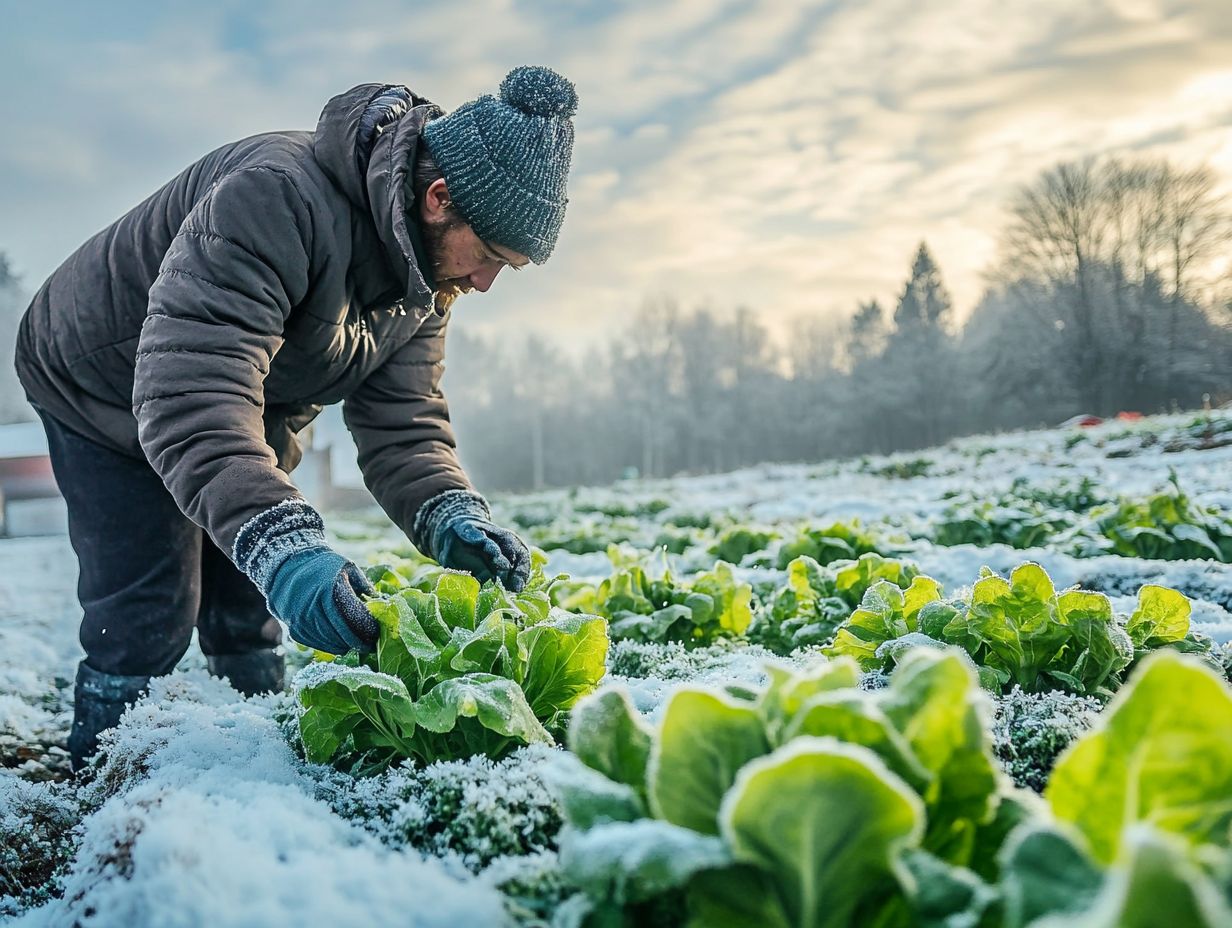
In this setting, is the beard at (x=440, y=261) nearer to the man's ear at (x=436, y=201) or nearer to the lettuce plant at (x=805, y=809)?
the man's ear at (x=436, y=201)

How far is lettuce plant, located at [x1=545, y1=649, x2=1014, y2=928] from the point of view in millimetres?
945

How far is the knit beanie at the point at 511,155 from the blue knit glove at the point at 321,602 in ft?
3.89

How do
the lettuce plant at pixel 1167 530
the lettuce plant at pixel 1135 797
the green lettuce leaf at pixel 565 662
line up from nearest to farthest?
the lettuce plant at pixel 1135 797 → the green lettuce leaf at pixel 565 662 → the lettuce plant at pixel 1167 530

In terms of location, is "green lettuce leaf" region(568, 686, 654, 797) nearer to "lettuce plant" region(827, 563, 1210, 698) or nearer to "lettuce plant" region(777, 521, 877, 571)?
"lettuce plant" region(827, 563, 1210, 698)

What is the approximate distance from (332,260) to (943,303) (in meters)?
53.7

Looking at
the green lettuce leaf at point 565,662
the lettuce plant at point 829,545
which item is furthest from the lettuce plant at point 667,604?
the green lettuce leaf at point 565,662

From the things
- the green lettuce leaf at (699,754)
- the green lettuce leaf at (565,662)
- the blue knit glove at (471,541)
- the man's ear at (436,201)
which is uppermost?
the man's ear at (436,201)

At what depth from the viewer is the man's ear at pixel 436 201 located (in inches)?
103

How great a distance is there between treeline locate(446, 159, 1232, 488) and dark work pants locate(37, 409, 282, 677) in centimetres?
3034

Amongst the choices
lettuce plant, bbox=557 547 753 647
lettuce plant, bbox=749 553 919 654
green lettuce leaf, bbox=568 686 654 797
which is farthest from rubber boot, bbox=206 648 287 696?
green lettuce leaf, bbox=568 686 654 797

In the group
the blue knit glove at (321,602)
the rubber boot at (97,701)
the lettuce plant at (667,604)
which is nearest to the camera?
the blue knit glove at (321,602)

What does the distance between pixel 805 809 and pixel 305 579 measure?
4.79 feet

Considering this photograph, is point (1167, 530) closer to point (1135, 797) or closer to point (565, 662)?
point (565, 662)

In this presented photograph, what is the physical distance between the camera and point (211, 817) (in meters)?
1.47
